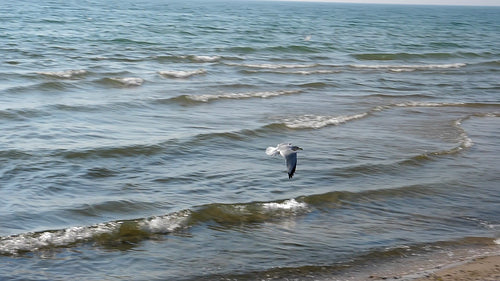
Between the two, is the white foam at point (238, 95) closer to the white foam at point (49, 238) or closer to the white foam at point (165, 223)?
the white foam at point (165, 223)

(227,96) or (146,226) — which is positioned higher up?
(146,226)

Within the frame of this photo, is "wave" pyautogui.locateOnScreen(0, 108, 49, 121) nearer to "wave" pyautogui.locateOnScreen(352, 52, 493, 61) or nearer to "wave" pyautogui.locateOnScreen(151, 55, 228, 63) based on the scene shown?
"wave" pyautogui.locateOnScreen(151, 55, 228, 63)

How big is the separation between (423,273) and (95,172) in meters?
4.77

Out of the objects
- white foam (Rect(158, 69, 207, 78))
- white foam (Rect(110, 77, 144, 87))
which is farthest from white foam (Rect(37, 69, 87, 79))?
white foam (Rect(158, 69, 207, 78))

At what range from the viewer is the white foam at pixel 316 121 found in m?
13.1

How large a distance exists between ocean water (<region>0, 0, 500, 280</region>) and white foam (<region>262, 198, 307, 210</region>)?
0.08 feet

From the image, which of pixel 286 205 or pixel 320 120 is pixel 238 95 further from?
pixel 286 205

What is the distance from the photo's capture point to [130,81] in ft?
59.2

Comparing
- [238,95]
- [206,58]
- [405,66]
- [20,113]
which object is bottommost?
[405,66]

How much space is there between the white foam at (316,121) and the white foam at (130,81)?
5.33 metres

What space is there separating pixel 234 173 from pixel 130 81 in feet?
29.4

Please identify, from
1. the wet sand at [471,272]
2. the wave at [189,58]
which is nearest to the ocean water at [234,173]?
the wet sand at [471,272]

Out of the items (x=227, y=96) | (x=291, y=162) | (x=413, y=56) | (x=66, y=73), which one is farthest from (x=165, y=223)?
(x=413, y=56)

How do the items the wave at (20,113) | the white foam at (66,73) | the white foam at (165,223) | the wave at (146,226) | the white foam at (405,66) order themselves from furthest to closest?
the white foam at (405,66) → the white foam at (66,73) → the wave at (20,113) → the white foam at (165,223) → the wave at (146,226)
